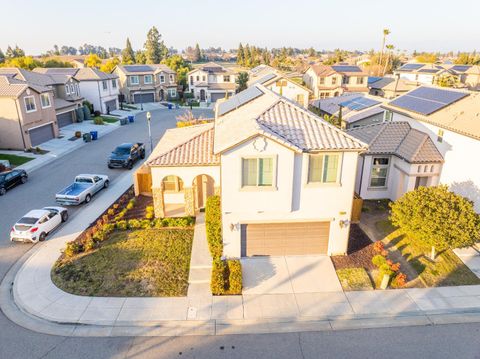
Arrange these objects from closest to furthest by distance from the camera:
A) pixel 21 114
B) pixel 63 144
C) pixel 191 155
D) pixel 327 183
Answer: pixel 327 183 → pixel 191 155 → pixel 21 114 → pixel 63 144

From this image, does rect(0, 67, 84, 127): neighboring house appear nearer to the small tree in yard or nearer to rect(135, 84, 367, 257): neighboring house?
rect(135, 84, 367, 257): neighboring house

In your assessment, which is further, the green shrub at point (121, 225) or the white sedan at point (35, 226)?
the green shrub at point (121, 225)

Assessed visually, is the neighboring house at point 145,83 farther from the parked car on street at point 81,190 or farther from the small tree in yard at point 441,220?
the small tree in yard at point 441,220

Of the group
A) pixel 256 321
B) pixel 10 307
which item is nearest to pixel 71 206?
pixel 10 307

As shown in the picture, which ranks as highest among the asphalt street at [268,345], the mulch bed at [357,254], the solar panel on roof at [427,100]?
the solar panel on roof at [427,100]

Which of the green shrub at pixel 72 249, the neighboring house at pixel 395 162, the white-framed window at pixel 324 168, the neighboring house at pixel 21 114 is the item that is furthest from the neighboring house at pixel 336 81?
the green shrub at pixel 72 249

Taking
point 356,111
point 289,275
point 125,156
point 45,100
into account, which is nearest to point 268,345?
point 289,275

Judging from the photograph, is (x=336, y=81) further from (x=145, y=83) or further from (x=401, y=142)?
(x=401, y=142)
